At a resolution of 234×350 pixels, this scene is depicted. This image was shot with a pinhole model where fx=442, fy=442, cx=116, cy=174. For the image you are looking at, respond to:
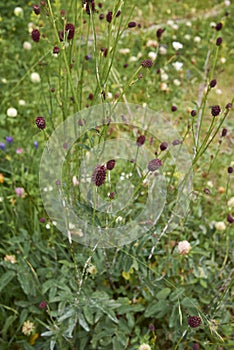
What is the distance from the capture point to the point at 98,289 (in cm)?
152

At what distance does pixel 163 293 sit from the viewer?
144cm

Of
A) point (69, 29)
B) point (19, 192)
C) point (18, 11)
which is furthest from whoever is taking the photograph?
point (18, 11)

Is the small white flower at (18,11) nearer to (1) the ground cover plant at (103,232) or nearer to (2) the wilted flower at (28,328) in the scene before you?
(1) the ground cover plant at (103,232)

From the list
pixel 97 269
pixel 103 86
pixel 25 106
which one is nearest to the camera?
pixel 103 86

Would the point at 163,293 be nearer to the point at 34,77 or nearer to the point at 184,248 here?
the point at 184,248

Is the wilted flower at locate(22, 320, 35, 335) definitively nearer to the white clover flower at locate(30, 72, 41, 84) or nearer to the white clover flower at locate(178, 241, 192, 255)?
the white clover flower at locate(178, 241, 192, 255)

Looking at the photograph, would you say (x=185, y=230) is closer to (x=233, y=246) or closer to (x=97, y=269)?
(x=233, y=246)

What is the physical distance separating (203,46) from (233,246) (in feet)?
6.89

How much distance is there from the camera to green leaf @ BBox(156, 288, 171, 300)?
1437 mm

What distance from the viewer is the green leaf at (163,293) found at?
4.71ft

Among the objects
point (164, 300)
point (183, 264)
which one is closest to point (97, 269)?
point (164, 300)

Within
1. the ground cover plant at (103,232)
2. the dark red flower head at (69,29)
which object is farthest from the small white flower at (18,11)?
the dark red flower head at (69,29)

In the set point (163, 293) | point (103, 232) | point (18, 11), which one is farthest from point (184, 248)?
A: point (18, 11)

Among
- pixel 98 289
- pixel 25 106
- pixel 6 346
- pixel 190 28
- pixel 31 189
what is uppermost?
pixel 190 28
